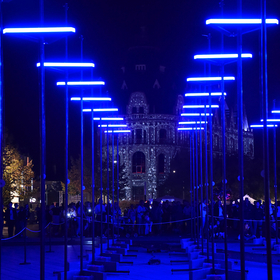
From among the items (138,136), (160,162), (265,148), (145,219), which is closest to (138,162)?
(160,162)

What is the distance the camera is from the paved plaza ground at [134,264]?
616 inches

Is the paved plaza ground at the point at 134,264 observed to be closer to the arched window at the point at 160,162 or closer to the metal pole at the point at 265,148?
the metal pole at the point at 265,148

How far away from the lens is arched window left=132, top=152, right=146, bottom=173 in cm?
8012

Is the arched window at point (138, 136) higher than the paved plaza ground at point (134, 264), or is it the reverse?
the arched window at point (138, 136)

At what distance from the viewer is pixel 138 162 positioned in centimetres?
8038

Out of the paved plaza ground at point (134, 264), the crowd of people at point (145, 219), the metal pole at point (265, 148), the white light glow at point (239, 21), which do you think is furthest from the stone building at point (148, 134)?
the metal pole at point (265, 148)

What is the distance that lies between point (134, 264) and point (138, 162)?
2437 inches

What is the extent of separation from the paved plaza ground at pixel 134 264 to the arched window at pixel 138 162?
181 ft

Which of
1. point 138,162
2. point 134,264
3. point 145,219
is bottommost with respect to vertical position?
point 134,264

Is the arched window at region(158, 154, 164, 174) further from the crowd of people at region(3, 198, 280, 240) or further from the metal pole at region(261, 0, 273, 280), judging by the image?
the metal pole at region(261, 0, 273, 280)

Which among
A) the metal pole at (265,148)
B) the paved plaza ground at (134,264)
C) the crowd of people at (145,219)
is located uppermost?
the metal pole at (265,148)

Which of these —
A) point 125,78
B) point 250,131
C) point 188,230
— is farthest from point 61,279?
point 250,131

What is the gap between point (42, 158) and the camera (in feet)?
34.3

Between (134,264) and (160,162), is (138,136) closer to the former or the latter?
(160,162)
